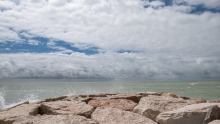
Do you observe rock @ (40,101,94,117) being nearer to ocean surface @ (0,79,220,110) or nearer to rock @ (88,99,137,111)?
rock @ (88,99,137,111)

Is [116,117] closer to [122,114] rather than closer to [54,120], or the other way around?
[122,114]

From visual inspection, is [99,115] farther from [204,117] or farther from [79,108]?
[204,117]

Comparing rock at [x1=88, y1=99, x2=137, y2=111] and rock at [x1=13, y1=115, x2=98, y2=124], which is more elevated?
rock at [x1=88, y1=99, x2=137, y2=111]

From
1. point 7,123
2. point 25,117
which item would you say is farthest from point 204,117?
point 7,123

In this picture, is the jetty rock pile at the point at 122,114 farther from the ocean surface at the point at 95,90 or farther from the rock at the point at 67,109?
the ocean surface at the point at 95,90

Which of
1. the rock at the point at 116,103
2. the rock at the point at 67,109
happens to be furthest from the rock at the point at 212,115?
the rock at the point at 67,109

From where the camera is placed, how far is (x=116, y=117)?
136 inches

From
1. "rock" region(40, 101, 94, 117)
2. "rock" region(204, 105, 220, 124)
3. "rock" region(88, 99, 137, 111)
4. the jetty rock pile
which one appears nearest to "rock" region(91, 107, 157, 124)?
the jetty rock pile

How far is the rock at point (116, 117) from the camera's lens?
10.9ft

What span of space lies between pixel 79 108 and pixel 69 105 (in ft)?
0.89

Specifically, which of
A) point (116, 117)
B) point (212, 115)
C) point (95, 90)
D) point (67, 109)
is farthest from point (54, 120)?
point (95, 90)

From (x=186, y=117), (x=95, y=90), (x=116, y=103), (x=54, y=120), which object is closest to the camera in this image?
(x=54, y=120)

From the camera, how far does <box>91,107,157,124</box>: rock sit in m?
3.33

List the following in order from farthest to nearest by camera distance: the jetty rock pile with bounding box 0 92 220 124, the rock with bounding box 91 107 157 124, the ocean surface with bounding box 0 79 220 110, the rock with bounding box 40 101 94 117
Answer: the ocean surface with bounding box 0 79 220 110
the rock with bounding box 40 101 94 117
the rock with bounding box 91 107 157 124
the jetty rock pile with bounding box 0 92 220 124
